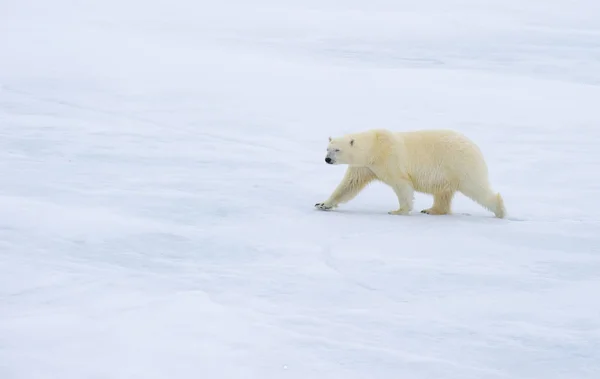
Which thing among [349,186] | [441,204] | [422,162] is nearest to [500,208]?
[441,204]

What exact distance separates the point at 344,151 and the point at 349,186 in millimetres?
269

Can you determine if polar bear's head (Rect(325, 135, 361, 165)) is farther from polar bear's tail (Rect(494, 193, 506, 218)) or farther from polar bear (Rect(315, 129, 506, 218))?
polar bear's tail (Rect(494, 193, 506, 218))

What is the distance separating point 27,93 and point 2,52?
269 cm

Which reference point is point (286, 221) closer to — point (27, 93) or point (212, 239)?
point (212, 239)

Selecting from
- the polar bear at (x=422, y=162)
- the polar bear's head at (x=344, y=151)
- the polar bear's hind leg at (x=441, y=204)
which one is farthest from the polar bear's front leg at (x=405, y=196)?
the polar bear's head at (x=344, y=151)

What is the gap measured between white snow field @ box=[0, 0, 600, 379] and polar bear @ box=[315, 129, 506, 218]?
0.15 metres

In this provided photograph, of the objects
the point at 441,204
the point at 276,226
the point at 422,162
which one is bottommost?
the point at 276,226

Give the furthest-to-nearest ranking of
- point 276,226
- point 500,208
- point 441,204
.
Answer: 1. point 441,204
2. point 500,208
3. point 276,226

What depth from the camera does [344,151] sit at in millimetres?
5355

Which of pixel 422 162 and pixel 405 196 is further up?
pixel 422 162

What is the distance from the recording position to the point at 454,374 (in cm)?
321

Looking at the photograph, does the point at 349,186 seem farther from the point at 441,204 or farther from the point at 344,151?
the point at 441,204

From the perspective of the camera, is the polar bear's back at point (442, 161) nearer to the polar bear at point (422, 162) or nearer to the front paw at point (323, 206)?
the polar bear at point (422, 162)

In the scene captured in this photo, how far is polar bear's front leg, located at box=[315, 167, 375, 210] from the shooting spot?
217 inches
